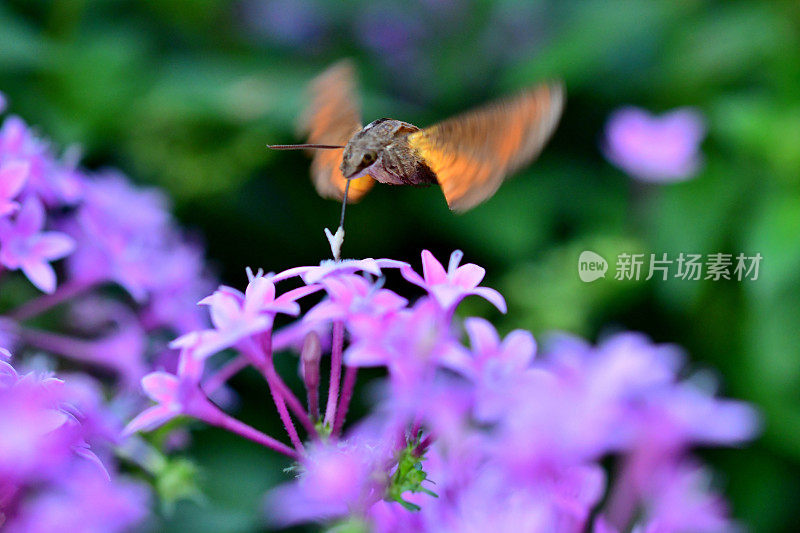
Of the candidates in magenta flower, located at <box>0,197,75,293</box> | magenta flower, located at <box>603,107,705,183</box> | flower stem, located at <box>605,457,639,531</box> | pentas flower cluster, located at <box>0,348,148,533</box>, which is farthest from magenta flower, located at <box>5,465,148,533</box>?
magenta flower, located at <box>603,107,705,183</box>

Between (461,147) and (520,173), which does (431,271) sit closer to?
(461,147)

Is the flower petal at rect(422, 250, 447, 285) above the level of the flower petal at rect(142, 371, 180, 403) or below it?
above

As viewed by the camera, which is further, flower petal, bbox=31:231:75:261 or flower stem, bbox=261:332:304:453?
flower petal, bbox=31:231:75:261

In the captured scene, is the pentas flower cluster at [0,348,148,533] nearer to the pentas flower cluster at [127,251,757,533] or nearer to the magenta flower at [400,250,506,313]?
the pentas flower cluster at [127,251,757,533]

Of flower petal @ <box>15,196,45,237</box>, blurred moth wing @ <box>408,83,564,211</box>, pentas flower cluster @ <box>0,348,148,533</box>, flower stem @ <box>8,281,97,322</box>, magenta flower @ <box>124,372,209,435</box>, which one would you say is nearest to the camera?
pentas flower cluster @ <box>0,348,148,533</box>

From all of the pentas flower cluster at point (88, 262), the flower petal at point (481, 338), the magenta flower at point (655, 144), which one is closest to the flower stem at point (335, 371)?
the flower petal at point (481, 338)

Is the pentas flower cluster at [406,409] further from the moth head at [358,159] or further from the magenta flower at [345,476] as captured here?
the moth head at [358,159]

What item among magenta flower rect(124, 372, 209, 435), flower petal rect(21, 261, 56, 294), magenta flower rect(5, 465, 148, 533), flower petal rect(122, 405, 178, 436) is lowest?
magenta flower rect(5, 465, 148, 533)
